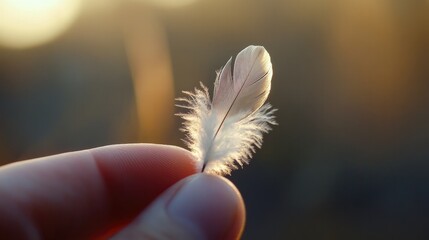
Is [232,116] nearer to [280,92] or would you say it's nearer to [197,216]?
[197,216]

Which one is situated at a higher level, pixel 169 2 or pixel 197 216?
pixel 169 2

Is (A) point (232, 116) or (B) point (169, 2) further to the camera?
(B) point (169, 2)

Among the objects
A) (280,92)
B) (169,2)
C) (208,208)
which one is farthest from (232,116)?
(169,2)

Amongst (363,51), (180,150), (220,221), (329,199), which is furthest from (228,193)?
(363,51)

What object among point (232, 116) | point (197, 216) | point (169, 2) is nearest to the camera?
point (197, 216)

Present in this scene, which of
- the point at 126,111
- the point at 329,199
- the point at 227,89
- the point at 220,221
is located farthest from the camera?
the point at 126,111

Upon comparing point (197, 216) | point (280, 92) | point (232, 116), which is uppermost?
point (232, 116)

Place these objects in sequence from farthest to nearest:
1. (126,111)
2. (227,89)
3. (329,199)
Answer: (126,111), (329,199), (227,89)

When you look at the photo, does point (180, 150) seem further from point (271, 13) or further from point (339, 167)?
point (271, 13)
